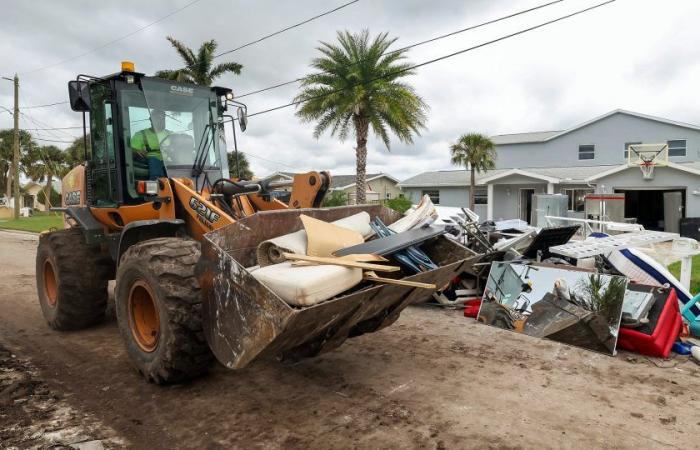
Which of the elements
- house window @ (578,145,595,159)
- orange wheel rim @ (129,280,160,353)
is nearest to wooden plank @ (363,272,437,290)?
orange wheel rim @ (129,280,160,353)

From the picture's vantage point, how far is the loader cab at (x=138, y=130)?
523 centimetres

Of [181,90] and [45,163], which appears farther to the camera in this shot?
[45,163]

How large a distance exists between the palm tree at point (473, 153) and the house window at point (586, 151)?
6.10 m

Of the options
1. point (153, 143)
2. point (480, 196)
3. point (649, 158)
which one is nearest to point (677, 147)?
point (649, 158)

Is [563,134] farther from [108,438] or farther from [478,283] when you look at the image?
[108,438]

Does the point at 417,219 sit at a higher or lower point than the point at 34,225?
higher

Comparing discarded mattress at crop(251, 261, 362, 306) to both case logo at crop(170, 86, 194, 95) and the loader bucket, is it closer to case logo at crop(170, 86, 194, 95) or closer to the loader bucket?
the loader bucket

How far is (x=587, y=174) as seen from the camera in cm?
2516

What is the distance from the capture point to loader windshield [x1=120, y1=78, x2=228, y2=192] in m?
5.27

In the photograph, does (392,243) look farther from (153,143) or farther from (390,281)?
(153,143)

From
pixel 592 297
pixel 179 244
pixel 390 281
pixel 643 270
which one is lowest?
pixel 592 297

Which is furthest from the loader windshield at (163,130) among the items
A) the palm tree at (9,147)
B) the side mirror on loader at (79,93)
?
the palm tree at (9,147)

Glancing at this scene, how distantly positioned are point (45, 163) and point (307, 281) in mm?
63818

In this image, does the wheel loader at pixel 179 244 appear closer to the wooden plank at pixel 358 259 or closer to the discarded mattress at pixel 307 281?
the discarded mattress at pixel 307 281
